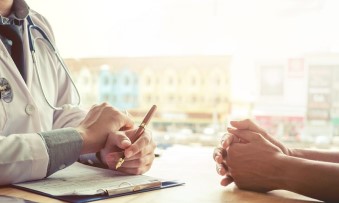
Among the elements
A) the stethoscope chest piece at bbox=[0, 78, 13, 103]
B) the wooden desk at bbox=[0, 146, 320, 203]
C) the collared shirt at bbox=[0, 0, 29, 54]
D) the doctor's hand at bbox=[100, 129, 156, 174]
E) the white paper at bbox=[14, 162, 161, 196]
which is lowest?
the wooden desk at bbox=[0, 146, 320, 203]

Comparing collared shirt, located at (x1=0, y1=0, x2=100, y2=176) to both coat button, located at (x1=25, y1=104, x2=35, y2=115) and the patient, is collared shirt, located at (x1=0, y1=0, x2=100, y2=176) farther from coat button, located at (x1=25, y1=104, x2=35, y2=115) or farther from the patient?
the patient

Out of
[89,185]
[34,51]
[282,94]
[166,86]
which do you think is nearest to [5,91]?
[34,51]

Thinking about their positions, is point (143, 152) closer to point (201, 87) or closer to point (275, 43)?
point (275, 43)

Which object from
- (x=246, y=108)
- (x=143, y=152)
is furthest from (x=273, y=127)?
(x=143, y=152)

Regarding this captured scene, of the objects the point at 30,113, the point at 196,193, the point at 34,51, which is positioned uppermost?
the point at 34,51

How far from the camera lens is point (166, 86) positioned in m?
2.79

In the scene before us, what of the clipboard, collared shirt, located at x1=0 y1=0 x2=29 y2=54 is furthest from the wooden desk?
collared shirt, located at x1=0 y1=0 x2=29 y2=54

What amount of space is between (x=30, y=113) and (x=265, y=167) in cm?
47

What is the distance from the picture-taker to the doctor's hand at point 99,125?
0.76m

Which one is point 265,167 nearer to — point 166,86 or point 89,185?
point 89,185

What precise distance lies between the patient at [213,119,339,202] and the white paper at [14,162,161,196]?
157mm

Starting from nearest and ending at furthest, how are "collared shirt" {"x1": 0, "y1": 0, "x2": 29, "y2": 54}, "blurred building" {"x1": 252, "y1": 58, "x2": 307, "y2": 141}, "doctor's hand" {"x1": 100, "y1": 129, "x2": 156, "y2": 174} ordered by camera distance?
"doctor's hand" {"x1": 100, "y1": 129, "x2": 156, "y2": 174}
"collared shirt" {"x1": 0, "y1": 0, "x2": 29, "y2": 54}
"blurred building" {"x1": 252, "y1": 58, "x2": 307, "y2": 141}

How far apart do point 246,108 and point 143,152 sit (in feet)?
5.28

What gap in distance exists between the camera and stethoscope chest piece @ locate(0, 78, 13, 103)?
803 mm
